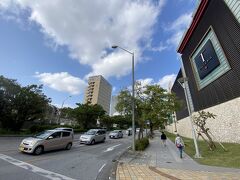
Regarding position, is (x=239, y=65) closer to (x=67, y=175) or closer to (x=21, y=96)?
(x=67, y=175)

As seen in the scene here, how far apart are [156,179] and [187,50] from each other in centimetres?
2731

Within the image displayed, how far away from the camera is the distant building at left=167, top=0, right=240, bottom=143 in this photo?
1728 centimetres

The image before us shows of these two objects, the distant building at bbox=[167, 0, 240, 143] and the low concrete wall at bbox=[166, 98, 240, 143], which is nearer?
the distant building at bbox=[167, 0, 240, 143]

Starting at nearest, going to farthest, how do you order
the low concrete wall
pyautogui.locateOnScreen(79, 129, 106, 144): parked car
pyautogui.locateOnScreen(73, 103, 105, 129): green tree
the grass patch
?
the grass patch < the low concrete wall < pyautogui.locateOnScreen(79, 129, 106, 144): parked car < pyautogui.locateOnScreen(73, 103, 105, 129): green tree

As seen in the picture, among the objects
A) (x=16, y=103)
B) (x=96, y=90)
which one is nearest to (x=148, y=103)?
(x=16, y=103)

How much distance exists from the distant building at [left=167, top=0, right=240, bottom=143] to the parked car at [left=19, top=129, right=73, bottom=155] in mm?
11333

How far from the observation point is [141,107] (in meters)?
20.3

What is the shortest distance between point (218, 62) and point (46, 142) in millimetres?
19822

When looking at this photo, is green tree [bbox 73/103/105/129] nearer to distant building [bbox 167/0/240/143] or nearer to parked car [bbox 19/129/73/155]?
distant building [bbox 167/0/240/143]

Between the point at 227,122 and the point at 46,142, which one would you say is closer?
the point at 46,142

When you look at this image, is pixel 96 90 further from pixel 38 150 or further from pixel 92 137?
pixel 38 150

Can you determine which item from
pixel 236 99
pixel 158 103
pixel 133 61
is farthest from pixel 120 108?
pixel 236 99

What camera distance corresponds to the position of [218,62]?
20312 millimetres

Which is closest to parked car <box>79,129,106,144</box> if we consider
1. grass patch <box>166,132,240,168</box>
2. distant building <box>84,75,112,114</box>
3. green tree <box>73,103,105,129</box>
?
grass patch <box>166,132,240,168</box>
